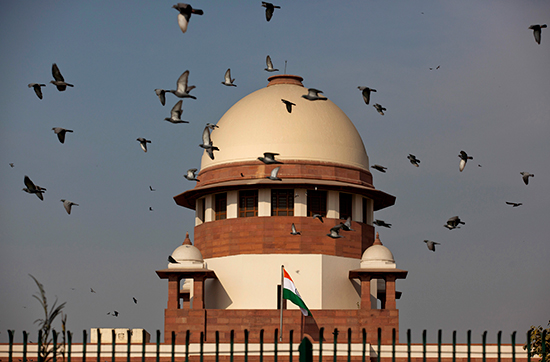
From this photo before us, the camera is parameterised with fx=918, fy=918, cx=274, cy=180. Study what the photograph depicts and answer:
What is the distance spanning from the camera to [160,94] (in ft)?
64.0

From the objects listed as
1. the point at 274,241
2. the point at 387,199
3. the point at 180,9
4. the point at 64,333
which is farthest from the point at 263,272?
the point at 64,333

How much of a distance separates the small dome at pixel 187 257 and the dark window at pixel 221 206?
180 cm

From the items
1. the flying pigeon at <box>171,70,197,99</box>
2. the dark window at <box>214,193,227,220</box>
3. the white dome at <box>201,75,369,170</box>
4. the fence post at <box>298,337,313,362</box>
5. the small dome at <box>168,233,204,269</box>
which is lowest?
the fence post at <box>298,337,313,362</box>

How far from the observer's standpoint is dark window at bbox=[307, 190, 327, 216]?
30.4 meters

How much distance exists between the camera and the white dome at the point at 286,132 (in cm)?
3086

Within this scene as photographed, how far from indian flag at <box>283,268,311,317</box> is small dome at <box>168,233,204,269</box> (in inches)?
121

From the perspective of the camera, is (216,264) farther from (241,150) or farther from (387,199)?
(387,199)

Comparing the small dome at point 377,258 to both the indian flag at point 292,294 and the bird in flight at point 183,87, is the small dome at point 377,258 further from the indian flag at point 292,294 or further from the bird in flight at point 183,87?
the bird in flight at point 183,87

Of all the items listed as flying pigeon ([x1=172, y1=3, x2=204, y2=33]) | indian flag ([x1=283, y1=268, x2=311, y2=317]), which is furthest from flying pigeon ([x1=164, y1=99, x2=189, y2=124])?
indian flag ([x1=283, y1=268, x2=311, y2=317])

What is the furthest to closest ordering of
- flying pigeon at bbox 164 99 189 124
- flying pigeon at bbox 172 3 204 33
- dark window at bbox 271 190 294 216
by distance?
dark window at bbox 271 190 294 216
flying pigeon at bbox 164 99 189 124
flying pigeon at bbox 172 3 204 33

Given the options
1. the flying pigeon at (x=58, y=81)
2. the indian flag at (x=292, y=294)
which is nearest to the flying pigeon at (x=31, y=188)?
the flying pigeon at (x=58, y=81)

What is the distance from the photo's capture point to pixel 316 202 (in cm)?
3052

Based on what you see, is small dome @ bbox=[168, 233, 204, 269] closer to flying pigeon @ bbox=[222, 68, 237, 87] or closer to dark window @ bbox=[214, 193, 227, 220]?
dark window @ bbox=[214, 193, 227, 220]

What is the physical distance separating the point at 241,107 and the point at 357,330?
8836 mm
